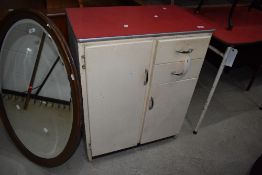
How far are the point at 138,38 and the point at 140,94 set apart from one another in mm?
342

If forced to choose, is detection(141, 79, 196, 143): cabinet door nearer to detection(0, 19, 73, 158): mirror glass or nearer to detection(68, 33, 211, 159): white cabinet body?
detection(68, 33, 211, 159): white cabinet body

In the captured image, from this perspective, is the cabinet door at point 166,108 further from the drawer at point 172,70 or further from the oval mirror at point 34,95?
the oval mirror at point 34,95

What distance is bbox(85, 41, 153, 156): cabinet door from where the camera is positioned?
3.22ft

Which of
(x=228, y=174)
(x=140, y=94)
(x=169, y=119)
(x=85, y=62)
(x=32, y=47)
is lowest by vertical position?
(x=228, y=174)

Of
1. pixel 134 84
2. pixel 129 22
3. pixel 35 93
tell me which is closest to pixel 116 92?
pixel 134 84

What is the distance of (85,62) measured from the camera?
3.10 feet

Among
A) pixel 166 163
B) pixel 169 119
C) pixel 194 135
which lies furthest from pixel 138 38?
pixel 194 135

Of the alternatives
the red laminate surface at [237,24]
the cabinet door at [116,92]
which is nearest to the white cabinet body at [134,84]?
the cabinet door at [116,92]

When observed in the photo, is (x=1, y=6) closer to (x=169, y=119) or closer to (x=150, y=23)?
(x=150, y=23)

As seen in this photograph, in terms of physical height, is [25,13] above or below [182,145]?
above

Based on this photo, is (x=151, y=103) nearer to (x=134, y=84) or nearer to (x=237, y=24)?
(x=134, y=84)

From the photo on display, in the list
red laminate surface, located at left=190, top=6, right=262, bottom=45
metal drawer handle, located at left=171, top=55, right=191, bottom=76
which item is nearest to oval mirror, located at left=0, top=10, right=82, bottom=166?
metal drawer handle, located at left=171, top=55, right=191, bottom=76

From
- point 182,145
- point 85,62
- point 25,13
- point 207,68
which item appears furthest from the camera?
point 207,68

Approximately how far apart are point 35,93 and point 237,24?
1.49m
